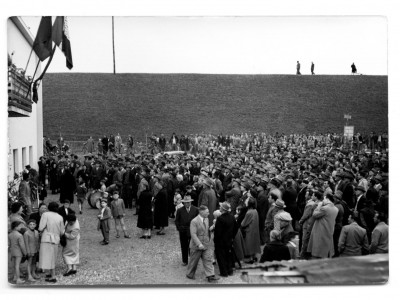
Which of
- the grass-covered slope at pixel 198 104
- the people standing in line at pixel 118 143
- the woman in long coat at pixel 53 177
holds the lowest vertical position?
the woman in long coat at pixel 53 177

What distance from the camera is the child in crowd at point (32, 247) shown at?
8.59 metres

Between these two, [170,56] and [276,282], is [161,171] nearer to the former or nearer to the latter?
[170,56]

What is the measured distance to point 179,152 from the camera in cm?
1205

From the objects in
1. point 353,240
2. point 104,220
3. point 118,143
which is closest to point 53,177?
point 104,220

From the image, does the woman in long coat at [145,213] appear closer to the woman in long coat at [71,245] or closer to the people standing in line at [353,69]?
the woman in long coat at [71,245]

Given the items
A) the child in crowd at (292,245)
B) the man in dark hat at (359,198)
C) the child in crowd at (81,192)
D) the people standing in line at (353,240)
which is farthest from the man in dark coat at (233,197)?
the child in crowd at (81,192)

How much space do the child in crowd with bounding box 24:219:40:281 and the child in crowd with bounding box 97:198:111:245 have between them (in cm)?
122

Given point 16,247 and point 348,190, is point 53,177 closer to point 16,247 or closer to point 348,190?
point 16,247

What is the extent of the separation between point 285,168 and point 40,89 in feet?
21.4

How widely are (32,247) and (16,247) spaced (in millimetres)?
285

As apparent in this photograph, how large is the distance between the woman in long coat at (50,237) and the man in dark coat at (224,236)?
2.81m

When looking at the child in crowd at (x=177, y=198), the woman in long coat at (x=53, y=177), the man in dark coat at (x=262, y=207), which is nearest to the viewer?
the woman in long coat at (x=53, y=177)

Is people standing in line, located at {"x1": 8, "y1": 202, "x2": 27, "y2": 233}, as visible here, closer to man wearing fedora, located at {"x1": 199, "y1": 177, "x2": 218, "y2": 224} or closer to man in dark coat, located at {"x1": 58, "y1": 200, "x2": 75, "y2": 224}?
man in dark coat, located at {"x1": 58, "y1": 200, "x2": 75, "y2": 224}

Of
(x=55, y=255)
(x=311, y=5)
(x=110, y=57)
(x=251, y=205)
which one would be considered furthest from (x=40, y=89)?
(x=311, y=5)
